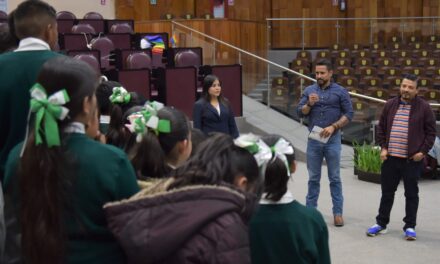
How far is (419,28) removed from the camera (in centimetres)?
1581

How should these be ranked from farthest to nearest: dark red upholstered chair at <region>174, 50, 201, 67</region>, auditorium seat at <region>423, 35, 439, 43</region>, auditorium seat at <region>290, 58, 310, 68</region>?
auditorium seat at <region>423, 35, 439, 43</region>, auditorium seat at <region>290, 58, 310, 68</region>, dark red upholstered chair at <region>174, 50, 201, 67</region>

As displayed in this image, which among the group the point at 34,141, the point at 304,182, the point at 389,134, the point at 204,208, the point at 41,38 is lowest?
the point at 304,182

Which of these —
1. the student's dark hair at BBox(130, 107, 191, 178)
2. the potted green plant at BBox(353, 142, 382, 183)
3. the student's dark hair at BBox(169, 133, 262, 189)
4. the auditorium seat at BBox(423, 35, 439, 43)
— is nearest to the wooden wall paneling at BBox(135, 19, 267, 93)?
the auditorium seat at BBox(423, 35, 439, 43)

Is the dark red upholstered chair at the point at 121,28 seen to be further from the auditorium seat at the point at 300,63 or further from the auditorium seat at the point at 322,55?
the auditorium seat at the point at 322,55

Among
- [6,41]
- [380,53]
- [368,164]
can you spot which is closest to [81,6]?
[380,53]

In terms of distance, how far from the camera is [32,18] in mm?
2709

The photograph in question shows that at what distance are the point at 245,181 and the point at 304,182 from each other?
5979 mm

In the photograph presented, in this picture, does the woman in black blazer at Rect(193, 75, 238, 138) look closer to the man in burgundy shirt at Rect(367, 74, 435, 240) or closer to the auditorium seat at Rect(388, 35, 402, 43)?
the man in burgundy shirt at Rect(367, 74, 435, 240)

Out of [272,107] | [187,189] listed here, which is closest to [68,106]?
[187,189]

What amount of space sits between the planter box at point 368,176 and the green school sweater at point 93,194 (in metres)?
6.29

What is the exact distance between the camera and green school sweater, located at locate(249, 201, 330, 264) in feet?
8.59

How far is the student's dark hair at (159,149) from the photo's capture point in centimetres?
253

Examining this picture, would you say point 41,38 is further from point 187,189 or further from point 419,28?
point 419,28

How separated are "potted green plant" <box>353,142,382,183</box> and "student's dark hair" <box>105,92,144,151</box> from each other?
4655mm
